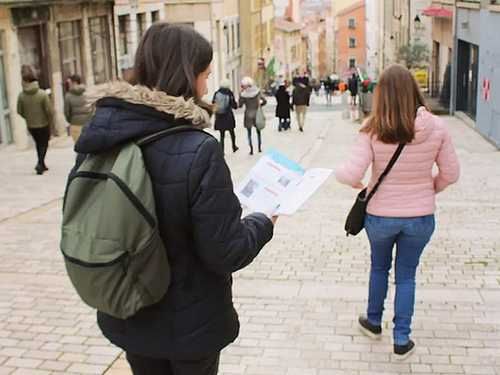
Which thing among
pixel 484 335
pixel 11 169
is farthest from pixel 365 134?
pixel 11 169

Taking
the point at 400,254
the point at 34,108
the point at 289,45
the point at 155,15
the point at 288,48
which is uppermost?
the point at 155,15

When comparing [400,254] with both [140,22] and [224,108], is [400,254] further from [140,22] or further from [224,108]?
[140,22]

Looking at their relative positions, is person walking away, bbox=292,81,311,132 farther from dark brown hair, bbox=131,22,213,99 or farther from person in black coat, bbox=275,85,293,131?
dark brown hair, bbox=131,22,213,99

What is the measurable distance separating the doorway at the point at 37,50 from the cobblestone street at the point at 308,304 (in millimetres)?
10162

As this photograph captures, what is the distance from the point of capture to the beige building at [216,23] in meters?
39.4

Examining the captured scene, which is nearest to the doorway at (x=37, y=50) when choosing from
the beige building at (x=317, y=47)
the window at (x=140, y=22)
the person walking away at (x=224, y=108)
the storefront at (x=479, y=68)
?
the person walking away at (x=224, y=108)

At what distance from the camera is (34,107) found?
12.2m

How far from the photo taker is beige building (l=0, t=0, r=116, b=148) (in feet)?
57.9

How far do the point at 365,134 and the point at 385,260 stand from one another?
0.80 m

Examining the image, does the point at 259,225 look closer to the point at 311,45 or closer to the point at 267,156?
the point at 267,156

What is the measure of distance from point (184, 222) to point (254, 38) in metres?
52.6

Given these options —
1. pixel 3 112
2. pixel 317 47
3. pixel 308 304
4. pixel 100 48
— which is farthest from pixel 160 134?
pixel 317 47

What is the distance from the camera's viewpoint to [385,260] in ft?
15.2

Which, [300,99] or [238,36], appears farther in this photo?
Result: [238,36]
